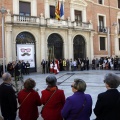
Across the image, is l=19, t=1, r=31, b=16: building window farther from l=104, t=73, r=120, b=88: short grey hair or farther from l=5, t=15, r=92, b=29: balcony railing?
l=104, t=73, r=120, b=88: short grey hair

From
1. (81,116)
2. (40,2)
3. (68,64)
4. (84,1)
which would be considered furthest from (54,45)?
(81,116)

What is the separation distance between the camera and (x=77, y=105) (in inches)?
148

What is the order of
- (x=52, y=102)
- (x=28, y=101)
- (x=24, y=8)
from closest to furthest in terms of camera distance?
1. (x=52, y=102)
2. (x=28, y=101)
3. (x=24, y=8)

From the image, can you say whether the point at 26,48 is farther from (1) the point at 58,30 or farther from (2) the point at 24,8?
(1) the point at 58,30

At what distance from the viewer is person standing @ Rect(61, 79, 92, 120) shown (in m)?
3.74

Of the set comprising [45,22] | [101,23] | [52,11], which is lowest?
[45,22]

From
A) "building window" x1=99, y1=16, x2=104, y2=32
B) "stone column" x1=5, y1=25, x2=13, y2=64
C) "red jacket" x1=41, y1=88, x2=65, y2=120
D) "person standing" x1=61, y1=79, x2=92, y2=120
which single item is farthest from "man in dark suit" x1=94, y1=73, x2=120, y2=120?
"building window" x1=99, y1=16, x2=104, y2=32

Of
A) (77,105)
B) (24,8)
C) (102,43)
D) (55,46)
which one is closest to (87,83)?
(77,105)

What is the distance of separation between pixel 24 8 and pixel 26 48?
468 centimetres

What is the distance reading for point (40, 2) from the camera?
27.3m

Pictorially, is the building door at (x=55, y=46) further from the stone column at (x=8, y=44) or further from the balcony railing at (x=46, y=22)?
the stone column at (x=8, y=44)

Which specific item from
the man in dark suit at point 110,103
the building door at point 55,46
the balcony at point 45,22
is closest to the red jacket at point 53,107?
the man in dark suit at point 110,103

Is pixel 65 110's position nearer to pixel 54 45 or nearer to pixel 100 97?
pixel 100 97

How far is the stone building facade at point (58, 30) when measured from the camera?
80.7ft
